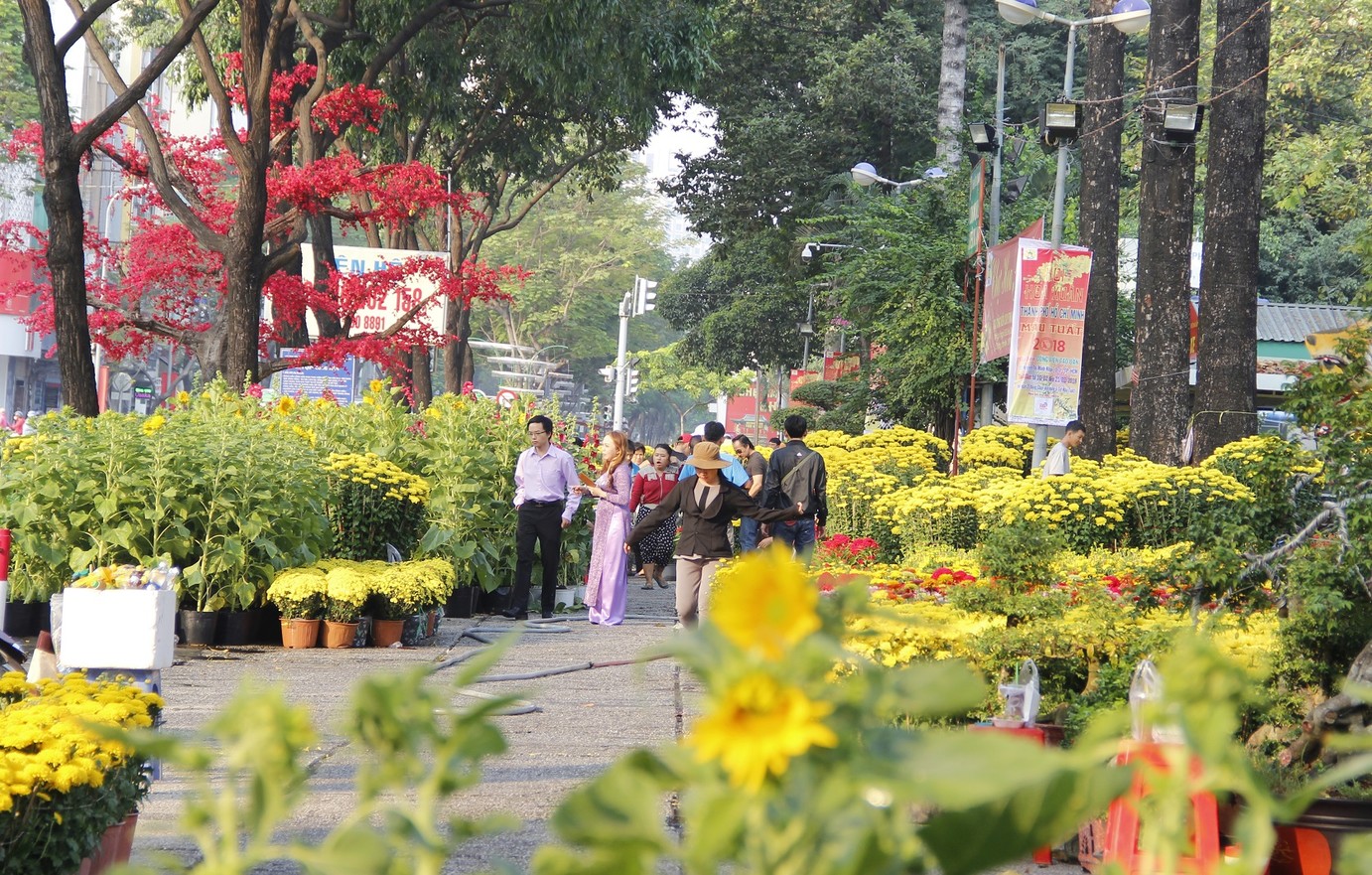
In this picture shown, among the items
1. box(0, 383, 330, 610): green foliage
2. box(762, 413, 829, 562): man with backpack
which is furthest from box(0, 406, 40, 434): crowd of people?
box(762, 413, 829, 562): man with backpack

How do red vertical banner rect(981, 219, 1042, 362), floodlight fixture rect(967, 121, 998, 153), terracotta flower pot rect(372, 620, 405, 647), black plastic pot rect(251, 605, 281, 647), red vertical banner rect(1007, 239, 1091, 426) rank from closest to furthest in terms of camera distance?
1. black plastic pot rect(251, 605, 281, 647)
2. terracotta flower pot rect(372, 620, 405, 647)
3. red vertical banner rect(1007, 239, 1091, 426)
4. red vertical banner rect(981, 219, 1042, 362)
5. floodlight fixture rect(967, 121, 998, 153)

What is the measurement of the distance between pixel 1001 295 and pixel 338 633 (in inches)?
375

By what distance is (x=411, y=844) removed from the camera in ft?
3.68

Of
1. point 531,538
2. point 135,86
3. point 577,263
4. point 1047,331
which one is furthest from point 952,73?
point 577,263

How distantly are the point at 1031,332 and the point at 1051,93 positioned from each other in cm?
2387

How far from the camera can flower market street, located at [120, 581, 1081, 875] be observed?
6.06 metres

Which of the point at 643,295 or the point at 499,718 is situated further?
the point at 643,295

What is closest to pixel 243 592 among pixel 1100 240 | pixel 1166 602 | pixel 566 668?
pixel 566 668

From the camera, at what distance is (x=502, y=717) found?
9.02 m

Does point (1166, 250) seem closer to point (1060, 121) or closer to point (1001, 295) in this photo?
point (1001, 295)

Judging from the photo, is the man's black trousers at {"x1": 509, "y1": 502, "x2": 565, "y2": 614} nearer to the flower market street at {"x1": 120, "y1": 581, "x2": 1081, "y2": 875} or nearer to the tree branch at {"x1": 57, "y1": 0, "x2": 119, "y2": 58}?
the flower market street at {"x1": 120, "y1": 581, "x2": 1081, "y2": 875}

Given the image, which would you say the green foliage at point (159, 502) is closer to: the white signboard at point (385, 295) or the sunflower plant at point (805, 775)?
the white signboard at point (385, 295)

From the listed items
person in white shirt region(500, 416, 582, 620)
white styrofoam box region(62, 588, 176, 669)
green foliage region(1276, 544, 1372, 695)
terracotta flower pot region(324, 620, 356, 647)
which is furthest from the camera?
person in white shirt region(500, 416, 582, 620)

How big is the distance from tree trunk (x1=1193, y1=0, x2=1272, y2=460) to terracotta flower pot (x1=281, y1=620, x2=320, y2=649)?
8.74m
